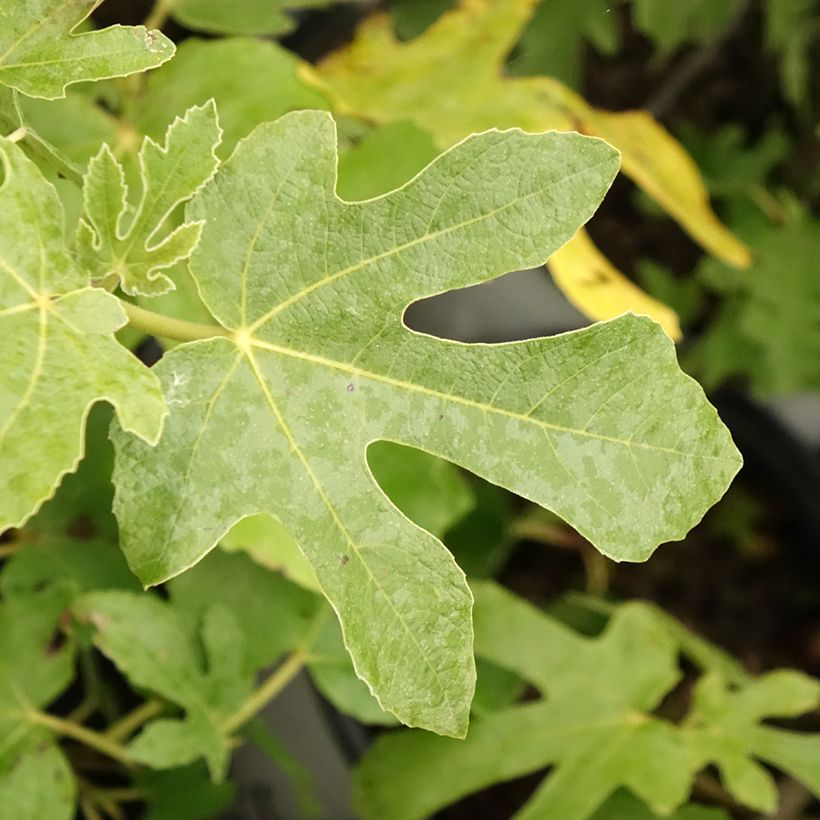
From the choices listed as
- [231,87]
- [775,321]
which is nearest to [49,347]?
[231,87]

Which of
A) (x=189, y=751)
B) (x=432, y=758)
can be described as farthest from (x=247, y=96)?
(x=432, y=758)

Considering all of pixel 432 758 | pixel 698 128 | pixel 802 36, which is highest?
pixel 802 36

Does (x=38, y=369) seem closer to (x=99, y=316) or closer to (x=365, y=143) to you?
(x=99, y=316)

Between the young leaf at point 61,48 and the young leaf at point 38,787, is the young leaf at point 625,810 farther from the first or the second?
the young leaf at point 61,48

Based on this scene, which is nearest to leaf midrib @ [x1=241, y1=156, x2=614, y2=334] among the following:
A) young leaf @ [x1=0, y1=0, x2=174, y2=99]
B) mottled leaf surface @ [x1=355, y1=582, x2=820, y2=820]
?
young leaf @ [x1=0, y1=0, x2=174, y2=99]

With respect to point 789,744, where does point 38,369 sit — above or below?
above

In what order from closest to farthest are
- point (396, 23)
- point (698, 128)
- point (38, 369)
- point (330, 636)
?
point (38, 369) < point (330, 636) < point (396, 23) < point (698, 128)

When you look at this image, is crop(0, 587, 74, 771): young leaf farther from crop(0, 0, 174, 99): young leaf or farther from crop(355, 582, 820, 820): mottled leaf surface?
crop(0, 0, 174, 99): young leaf
